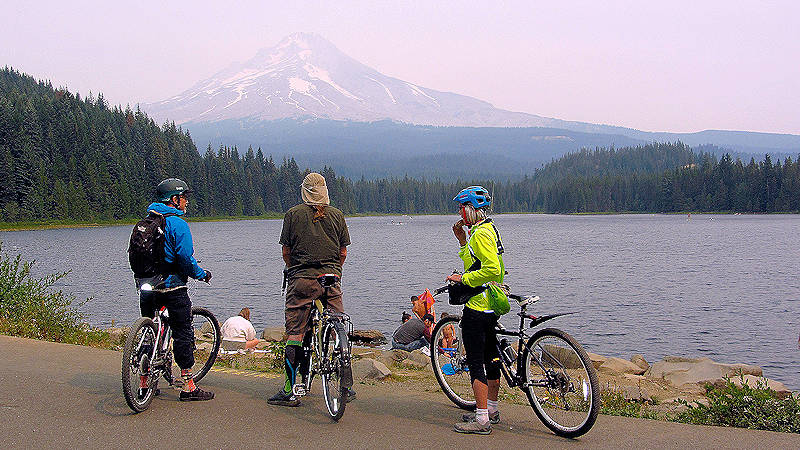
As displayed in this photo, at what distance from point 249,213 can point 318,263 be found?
181 metres

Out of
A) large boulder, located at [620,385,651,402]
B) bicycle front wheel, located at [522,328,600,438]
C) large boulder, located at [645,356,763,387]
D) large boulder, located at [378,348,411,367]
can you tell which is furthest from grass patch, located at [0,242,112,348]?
large boulder, located at [645,356,763,387]

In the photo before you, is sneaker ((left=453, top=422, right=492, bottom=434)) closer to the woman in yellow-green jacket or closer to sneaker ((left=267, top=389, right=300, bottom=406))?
the woman in yellow-green jacket

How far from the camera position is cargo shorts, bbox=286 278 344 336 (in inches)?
302

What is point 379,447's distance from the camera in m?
6.29

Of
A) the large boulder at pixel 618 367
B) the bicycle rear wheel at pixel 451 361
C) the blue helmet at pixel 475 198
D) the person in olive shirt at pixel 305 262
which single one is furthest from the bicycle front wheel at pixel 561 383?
the large boulder at pixel 618 367

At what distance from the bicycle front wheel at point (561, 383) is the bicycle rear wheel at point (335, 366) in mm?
1905

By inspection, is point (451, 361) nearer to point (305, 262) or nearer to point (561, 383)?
point (561, 383)

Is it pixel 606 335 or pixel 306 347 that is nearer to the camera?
pixel 306 347

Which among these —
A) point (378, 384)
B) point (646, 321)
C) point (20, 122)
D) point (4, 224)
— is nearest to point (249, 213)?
point (20, 122)

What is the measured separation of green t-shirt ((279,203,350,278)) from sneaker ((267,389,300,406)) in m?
1.42

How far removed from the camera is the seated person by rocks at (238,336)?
16359 millimetres

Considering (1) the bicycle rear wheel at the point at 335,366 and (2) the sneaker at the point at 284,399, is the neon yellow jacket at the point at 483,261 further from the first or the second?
(2) the sneaker at the point at 284,399

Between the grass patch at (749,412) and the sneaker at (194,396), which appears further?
the sneaker at (194,396)

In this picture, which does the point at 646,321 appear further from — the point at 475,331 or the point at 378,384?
the point at 475,331
